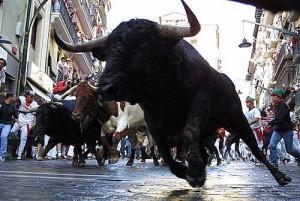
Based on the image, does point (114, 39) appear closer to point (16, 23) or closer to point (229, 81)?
point (229, 81)

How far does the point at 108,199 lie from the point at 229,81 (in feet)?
9.14

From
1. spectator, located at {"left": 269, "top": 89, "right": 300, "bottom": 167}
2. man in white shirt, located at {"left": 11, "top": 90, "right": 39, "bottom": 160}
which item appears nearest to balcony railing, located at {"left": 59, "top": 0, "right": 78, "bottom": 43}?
man in white shirt, located at {"left": 11, "top": 90, "right": 39, "bottom": 160}

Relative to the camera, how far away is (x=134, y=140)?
13.8 metres

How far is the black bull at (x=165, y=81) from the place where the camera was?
483cm

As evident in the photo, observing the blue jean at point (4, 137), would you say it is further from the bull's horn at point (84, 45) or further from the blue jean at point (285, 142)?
the bull's horn at point (84, 45)

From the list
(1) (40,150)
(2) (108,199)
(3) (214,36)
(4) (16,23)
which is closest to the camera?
(2) (108,199)

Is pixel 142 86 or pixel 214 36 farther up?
pixel 214 36

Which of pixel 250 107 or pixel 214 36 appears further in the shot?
pixel 214 36

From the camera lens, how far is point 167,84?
522cm

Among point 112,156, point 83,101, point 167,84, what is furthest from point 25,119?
point 167,84

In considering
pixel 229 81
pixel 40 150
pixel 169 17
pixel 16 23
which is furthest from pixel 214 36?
pixel 229 81

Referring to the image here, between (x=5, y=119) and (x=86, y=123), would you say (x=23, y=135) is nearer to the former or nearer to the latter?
(x=5, y=119)

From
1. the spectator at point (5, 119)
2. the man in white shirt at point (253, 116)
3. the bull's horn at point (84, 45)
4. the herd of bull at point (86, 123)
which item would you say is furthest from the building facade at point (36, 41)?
the bull's horn at point (84, 45)

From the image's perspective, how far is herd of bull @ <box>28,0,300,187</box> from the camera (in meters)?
4.83
